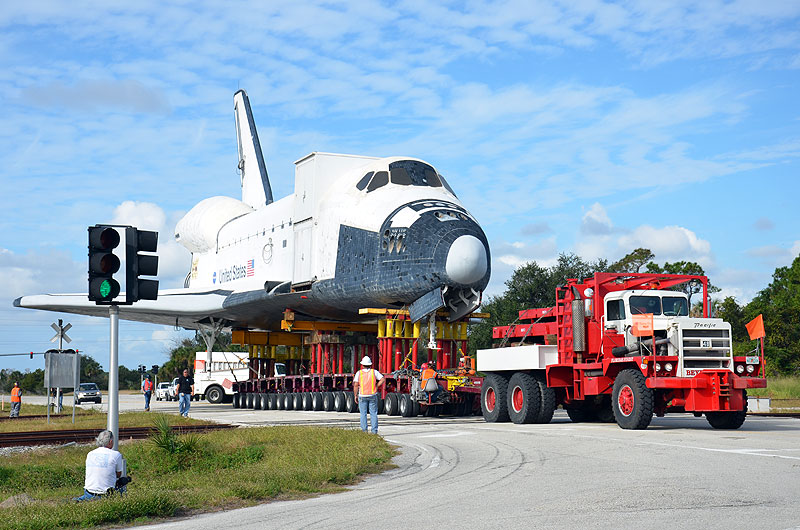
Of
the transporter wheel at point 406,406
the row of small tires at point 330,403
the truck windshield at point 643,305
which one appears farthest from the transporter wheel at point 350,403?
the truck windshield at point 643,305

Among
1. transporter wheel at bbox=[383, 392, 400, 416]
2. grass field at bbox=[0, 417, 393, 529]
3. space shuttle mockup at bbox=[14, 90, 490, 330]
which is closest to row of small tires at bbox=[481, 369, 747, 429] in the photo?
transporter wheel at bbox=[383, 392, 400, 416]

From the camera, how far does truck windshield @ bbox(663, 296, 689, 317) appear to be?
16405mm

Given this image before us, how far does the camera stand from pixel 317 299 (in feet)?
83.6

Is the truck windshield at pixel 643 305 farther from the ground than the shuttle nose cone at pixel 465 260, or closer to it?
closer to it

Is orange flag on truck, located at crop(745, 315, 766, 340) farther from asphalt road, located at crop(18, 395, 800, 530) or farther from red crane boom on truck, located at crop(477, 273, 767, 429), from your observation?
asphalt road, located at crop(18, 395, 800, 530)

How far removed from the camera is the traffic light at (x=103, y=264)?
9.42 meters

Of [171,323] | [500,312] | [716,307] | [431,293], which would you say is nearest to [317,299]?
[431,293]

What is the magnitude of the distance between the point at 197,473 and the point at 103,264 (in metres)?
3.31

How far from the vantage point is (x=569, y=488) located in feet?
28.1

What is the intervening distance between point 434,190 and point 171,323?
13.8 meters

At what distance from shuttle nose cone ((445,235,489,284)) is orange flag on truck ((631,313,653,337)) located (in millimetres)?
5372

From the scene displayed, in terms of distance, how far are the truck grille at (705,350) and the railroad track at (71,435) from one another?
29.0ft

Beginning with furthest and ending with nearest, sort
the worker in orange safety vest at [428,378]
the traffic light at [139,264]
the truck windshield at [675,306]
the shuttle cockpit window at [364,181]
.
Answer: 1. the shuttle cockpit window at [364,181]
2. the worker in orange safety vest at [428,378]
3. the truck windshield at [675,306]
4. the traffic light at [139,264]

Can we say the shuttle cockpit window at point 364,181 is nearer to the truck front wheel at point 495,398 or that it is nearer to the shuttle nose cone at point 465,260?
the shuttle nose cone at point 465,260
